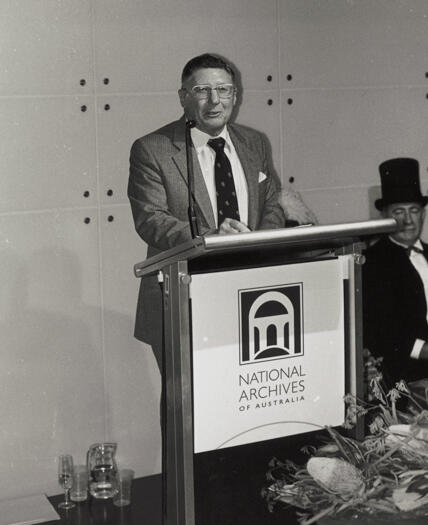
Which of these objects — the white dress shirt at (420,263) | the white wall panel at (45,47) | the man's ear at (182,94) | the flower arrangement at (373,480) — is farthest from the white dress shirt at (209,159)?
the flower arrangement at (373,480)

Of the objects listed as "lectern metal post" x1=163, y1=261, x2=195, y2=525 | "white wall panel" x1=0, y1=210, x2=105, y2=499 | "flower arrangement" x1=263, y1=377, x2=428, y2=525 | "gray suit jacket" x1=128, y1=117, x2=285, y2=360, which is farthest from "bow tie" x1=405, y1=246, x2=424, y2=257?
"flower arrangement" x1=263, y1=377, x2=428, y2=525

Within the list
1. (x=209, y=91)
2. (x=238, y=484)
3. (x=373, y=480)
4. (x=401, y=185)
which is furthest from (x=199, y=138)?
(x=373, y=480)

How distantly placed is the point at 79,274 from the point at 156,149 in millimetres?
627

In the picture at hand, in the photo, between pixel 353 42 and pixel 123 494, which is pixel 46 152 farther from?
pixel 353 42

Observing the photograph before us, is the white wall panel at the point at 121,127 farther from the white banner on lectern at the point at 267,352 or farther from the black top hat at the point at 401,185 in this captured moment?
the white banner on lectern at the point at 267,352

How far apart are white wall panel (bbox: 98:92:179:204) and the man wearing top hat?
1109 millimetres

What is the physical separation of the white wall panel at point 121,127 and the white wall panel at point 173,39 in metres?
0.06

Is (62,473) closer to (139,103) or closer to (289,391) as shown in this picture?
(139,103)

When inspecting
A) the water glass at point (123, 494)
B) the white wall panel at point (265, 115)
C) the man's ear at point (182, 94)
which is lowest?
the water glass at point (123, 494)

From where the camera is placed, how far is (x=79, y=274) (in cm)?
414

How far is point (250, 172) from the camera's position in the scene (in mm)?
4293

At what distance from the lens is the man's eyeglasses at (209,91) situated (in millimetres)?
4082

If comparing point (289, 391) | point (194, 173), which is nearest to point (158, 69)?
point (194, 173)

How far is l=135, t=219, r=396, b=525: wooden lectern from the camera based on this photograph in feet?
7.21
